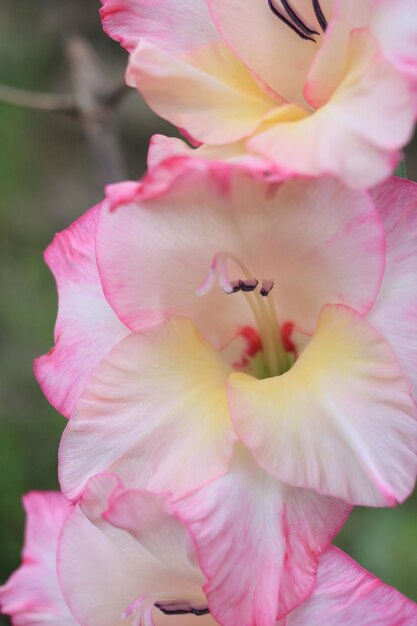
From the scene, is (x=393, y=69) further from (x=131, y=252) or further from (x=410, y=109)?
(x=131, y=252)

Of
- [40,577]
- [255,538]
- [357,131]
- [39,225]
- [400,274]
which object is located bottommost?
[39,225]

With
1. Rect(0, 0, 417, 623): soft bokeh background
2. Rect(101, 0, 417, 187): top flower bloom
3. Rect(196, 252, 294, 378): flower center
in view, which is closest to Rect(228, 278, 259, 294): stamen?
Rect(196, 252, 294, 378): flower center

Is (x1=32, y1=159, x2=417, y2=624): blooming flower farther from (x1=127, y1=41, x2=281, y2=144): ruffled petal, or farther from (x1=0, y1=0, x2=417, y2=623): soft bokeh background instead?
(x1=0, y1=0, x2=417, y2=623): soft bokeh background

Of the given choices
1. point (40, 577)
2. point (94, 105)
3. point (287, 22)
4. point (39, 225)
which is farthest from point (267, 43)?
point (39, 225)

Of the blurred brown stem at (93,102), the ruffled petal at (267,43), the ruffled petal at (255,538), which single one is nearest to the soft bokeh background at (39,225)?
the blurred brown stem at (93,102)

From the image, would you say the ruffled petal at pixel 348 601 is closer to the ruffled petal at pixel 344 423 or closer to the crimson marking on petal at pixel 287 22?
the ruffled petal at pixel 344 423

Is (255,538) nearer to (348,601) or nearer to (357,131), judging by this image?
(348,601)
